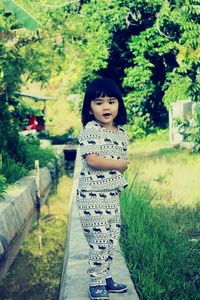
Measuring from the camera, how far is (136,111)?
2028 cm

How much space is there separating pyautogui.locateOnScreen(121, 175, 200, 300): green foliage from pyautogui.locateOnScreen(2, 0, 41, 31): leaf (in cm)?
283

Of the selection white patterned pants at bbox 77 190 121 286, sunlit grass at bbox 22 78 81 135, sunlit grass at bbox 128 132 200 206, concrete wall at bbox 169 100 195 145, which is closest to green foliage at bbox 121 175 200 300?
white patterned pants at bbox 77 190 121 286

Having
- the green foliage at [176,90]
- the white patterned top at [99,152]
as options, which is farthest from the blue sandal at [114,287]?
the green foliage at [176,90]

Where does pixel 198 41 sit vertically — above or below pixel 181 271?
above

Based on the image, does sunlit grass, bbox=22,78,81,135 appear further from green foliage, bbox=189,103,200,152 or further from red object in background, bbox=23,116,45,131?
green foliage, bbox=189,103,200,152

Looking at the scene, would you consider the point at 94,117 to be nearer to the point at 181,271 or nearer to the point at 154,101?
the point at 181,271

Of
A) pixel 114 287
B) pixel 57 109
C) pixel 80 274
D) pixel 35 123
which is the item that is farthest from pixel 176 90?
pixel 114 287

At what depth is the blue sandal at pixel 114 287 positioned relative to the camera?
168 inches

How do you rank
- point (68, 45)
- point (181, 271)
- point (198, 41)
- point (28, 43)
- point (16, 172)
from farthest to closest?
point (68, 45)
point (198, 41)
point (28, 43)
point (16, 172)
point (181, 271)

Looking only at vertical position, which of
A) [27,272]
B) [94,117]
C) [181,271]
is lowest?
[27,272]

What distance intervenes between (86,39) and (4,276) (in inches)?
580

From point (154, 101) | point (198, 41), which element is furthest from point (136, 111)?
point (198, 41)

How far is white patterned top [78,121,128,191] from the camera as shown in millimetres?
3934

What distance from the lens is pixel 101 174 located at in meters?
3.96
